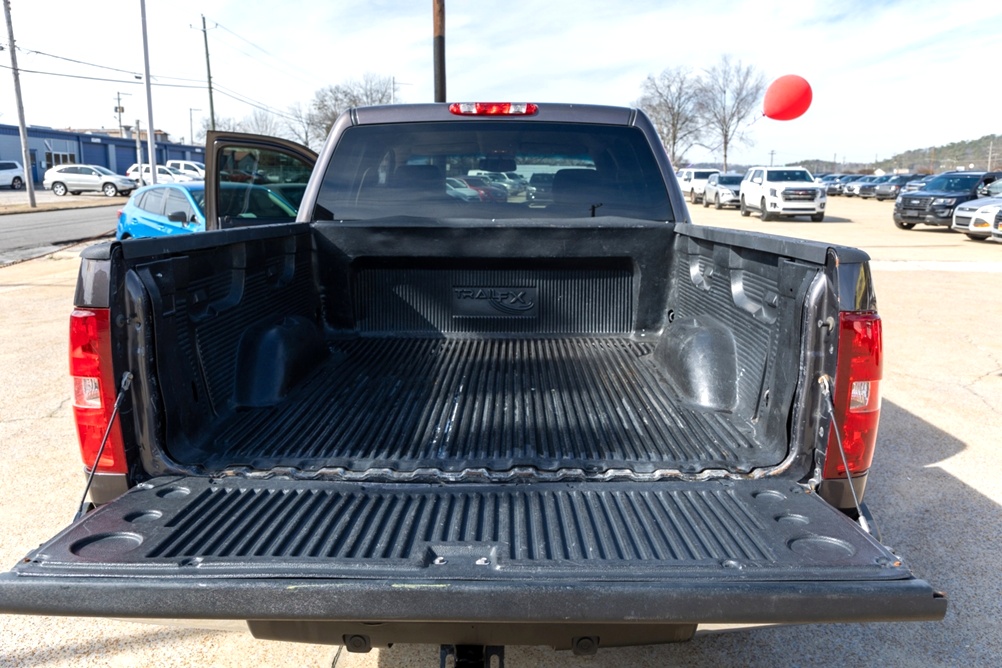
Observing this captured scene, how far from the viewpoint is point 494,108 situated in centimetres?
376

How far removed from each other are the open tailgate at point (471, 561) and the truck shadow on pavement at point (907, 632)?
16.2 inches

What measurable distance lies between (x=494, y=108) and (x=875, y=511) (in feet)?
10.1

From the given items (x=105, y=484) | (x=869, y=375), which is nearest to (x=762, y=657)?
(x=869, y=375)

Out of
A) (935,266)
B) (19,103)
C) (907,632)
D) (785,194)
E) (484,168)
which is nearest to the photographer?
(907,632)

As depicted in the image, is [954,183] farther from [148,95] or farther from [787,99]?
[148,95]

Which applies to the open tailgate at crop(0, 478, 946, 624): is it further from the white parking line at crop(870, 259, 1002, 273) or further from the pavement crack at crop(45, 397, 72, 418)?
the white parking line at crop(870, 259, 1002, 273)

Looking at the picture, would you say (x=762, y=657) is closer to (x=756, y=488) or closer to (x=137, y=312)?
(x=756, y=488)

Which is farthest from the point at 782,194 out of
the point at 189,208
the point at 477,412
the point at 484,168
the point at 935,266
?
the point at 477,412

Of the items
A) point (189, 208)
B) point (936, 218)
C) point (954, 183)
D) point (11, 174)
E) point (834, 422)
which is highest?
point (11, 174)

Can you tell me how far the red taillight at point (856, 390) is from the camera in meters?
2.19

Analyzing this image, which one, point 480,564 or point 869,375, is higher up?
point 869,375

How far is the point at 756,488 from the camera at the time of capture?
223cm

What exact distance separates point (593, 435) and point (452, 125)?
6.28 feet

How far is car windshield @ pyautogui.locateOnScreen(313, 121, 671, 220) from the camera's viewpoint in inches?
151
